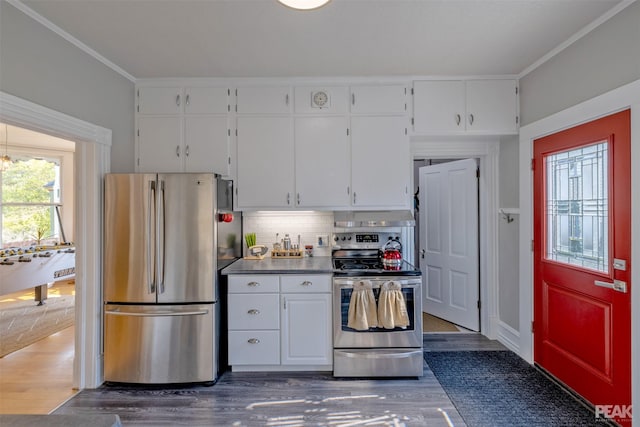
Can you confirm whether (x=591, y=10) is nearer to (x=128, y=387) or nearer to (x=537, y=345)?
(x=537, y=345)

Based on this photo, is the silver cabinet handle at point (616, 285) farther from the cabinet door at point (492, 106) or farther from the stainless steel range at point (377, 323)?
the cabinet door at point (492, 106)

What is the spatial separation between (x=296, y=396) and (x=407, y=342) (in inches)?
39.3

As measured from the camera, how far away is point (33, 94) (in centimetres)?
209

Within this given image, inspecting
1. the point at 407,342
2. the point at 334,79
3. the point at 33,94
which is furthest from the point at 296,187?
the point at 33,94

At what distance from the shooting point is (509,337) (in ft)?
10.8

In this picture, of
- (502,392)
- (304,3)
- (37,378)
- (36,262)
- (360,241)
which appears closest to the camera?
(304,3)

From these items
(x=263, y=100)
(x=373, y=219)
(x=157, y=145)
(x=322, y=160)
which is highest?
(x=263, y=100)

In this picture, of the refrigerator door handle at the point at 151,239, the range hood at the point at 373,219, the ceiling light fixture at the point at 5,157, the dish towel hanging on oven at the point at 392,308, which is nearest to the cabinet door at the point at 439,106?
the range hood at the point at 373,219

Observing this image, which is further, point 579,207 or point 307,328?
point 307,328

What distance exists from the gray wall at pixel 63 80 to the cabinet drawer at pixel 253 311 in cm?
164

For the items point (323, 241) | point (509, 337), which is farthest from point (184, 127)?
point (509, 337)

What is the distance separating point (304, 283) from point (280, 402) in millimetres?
907

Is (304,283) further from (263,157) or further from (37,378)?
(37,378)
